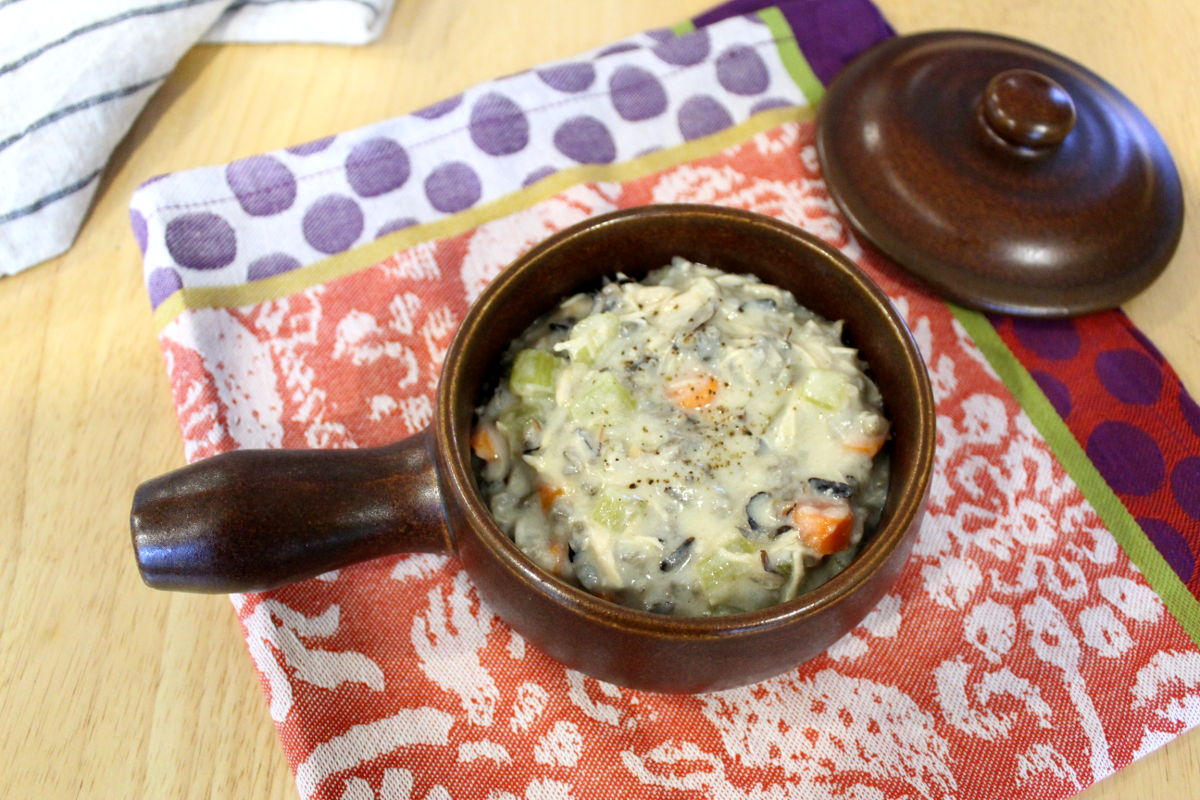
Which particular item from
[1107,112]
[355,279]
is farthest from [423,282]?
[1107,112]

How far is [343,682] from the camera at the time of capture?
4.12 ft

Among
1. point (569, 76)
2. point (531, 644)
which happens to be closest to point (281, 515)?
point (531, 644)

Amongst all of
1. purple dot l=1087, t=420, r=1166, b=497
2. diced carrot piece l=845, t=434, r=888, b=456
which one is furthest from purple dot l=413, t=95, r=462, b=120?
purple dot l=1087, t=420, r=1166, b=497

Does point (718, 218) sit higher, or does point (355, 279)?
point (718, 218)

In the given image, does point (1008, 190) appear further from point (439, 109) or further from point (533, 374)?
point (439, 109)

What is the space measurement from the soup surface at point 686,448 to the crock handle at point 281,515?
0.11 meters

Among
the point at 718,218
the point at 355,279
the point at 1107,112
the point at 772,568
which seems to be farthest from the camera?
the point at 1107,112

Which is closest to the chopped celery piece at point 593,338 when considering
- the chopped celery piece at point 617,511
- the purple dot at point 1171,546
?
the chopped celery piece at point 617,511

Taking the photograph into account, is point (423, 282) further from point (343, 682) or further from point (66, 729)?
point (66, 729)

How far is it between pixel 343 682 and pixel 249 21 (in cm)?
136

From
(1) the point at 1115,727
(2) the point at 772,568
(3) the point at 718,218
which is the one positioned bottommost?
(1) the point at 1115,727

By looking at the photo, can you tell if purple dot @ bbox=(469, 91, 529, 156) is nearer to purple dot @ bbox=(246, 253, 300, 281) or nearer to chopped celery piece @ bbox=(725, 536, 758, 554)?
purple dot @ bbox=(246, 253, 300, 281)

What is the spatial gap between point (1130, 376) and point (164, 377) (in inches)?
61.2

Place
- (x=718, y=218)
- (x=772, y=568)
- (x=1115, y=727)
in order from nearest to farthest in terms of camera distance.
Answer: (x=772, y=568) < (x=1115, y=727) < (x=718, y=218)
